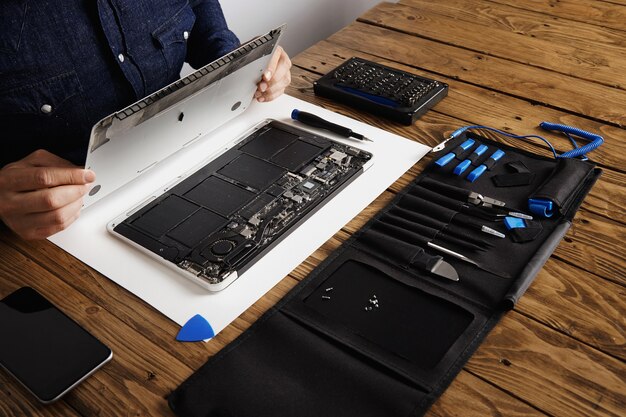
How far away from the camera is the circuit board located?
874mm

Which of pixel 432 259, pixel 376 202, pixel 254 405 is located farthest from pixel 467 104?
pixel 254 405

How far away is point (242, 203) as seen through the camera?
95 cm

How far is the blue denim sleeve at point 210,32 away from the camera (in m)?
1.33

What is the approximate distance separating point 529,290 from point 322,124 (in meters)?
0.50

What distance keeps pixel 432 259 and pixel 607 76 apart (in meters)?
0.71

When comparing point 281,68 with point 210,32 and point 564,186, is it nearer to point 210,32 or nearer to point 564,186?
point 210,32

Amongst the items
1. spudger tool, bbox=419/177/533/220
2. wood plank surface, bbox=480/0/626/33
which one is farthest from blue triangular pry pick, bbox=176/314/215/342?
wood plank surface, bbox=480/0/626/33

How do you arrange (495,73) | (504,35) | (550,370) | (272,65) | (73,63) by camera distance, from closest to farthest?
(550,370) → (73,63) → (272,65) → (495,73) → (504,35)

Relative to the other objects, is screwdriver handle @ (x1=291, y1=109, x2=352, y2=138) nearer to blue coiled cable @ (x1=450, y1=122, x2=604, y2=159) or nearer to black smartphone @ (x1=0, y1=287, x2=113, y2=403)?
blue coiled cable @ (x1=450, y1=122, x2=604, y2=159)

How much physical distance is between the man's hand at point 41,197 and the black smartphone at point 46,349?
0.39 feet

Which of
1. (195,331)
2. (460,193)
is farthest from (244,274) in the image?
(460,193)

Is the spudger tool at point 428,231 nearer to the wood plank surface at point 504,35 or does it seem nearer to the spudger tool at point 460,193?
the spudger tool at point 460,193

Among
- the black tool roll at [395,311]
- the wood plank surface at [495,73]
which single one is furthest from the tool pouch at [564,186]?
the wood plank surface at [495,73]

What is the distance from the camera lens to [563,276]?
0.83 meters
